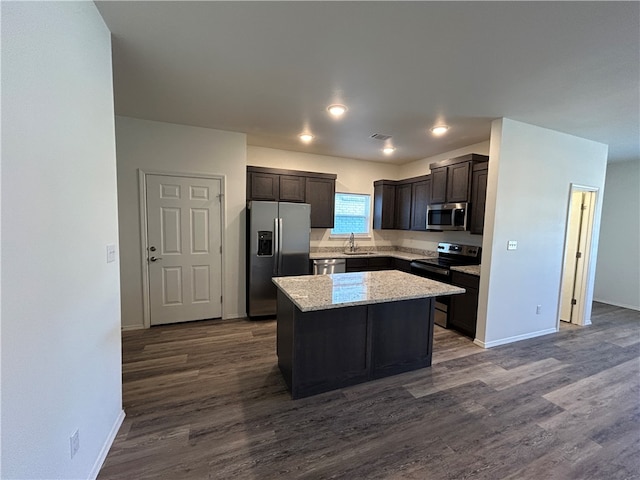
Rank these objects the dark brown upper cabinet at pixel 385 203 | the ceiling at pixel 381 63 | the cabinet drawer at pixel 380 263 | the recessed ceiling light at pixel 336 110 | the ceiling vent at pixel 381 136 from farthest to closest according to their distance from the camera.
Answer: the dark brown upper cabinet at pixel 385 203 → the cabinet drawer at pixel 380 263 → the ceiling vent at pixel 381 136 → the recessed ceiling light at pixel 336 110 → the ceiling at pixel 381 63

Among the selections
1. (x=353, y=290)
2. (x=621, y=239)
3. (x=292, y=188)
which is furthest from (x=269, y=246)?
(x=621, y=239)

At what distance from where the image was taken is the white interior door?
3617mm

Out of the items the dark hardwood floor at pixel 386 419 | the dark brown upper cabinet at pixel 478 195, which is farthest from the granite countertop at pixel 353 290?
the dark brown upper cabinet at pixel 478 195

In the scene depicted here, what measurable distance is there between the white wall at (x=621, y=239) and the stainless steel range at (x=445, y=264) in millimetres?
3304

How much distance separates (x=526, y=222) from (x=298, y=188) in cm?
322

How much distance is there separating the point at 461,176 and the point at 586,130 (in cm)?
144

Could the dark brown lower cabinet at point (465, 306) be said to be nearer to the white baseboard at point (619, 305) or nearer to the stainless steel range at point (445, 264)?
the stainless steel range at point (445, 264)

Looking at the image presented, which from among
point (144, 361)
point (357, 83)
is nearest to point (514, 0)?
point (357, 83)

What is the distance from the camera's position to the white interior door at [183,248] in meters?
3.62

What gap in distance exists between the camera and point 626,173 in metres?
4.92

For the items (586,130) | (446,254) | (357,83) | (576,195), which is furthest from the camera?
(446,254)

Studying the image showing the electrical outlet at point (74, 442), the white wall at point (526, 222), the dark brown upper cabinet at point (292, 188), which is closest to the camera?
the electrical outlet at point (74, 442)

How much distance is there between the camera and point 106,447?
1.73 m

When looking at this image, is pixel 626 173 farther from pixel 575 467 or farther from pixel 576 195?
pixel 575 467
